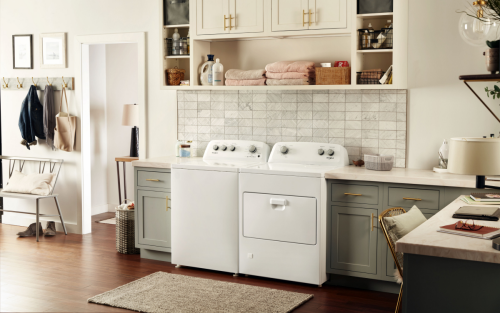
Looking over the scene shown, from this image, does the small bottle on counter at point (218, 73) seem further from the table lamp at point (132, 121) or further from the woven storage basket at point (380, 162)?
the table lamp at point (132, 121)

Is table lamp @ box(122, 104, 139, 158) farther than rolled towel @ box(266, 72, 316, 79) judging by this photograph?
Yes

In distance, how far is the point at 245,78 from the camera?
4.43 m

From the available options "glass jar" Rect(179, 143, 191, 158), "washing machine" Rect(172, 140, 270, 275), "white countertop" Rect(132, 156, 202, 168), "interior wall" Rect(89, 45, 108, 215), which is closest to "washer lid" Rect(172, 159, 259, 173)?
"washing machine" Rect(172, 140, 270, 275)

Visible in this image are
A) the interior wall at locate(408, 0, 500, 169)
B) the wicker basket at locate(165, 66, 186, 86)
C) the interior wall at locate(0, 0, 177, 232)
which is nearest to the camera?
the interior wall at locate(408, 0, 500, 169)

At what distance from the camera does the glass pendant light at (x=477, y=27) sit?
236cm

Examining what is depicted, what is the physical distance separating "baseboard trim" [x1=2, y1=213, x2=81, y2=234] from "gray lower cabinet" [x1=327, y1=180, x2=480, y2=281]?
2.93 m

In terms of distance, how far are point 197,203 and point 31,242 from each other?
1.98m

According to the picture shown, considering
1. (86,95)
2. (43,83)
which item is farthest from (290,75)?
(43,83)

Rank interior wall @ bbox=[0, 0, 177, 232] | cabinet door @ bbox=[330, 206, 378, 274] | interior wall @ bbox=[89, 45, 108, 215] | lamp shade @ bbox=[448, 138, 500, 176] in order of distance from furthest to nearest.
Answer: interior wall @ bbox=[89, 45, 108, 215] → interior wall @ bbox=[0, 0, 177, 232] → cabinet door @ bbox=[330, 206, 378, 274] → lamp shade @ bbox=[448, 138, 500, 176]

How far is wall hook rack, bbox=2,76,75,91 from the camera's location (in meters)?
5.50

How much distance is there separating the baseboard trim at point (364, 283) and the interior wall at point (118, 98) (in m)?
3.22

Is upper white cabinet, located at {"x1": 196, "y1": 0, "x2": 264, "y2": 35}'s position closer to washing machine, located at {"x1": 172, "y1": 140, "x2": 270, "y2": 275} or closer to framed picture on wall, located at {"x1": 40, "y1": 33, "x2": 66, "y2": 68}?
washing machine, located at {"x1": 172, "y1": 140, "x2": 270, "y2": 275}

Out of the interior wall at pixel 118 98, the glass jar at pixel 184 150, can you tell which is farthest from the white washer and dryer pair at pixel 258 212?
the interior wall at pixel 118 98

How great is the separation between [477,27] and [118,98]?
15.8 ft
